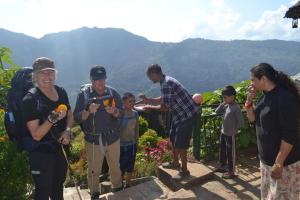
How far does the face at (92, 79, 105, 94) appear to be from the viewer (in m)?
5.09

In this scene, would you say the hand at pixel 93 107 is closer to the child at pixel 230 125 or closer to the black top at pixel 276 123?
the black top at pixel 276 123

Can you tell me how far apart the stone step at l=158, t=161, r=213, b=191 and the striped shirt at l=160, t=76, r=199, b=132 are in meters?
1.01

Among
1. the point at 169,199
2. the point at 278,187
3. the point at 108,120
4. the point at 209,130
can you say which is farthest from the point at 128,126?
the point at 278,187

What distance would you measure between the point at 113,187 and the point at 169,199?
0.97 meters

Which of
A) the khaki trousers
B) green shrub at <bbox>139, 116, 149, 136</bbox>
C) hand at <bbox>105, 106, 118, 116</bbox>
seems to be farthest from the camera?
green shrub at <bbox>139, 116, 149, 136</bbox>

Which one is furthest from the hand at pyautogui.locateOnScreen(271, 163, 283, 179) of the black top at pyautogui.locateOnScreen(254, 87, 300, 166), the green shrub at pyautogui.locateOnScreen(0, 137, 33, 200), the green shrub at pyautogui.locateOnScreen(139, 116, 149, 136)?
the green shrub at pyautogui.locateOnScreen(139, 116, 149, 136)

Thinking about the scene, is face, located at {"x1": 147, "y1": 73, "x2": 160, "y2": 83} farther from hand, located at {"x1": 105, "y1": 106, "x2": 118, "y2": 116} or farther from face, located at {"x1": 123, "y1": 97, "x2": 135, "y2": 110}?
hand, located at {"x1": 105, "y1": 106, "x2": 118, "y2": 116}

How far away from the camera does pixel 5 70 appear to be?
5.10m

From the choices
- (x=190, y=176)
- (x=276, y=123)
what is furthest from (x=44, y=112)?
(x=190, y=176)

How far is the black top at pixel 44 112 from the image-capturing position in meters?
3.74

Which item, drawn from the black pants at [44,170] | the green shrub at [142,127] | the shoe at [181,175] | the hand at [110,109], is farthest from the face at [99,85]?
the green shrub at [142,127]

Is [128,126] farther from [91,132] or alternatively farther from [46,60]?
[46,60]

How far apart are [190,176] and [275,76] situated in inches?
119

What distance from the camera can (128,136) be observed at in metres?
6.25
